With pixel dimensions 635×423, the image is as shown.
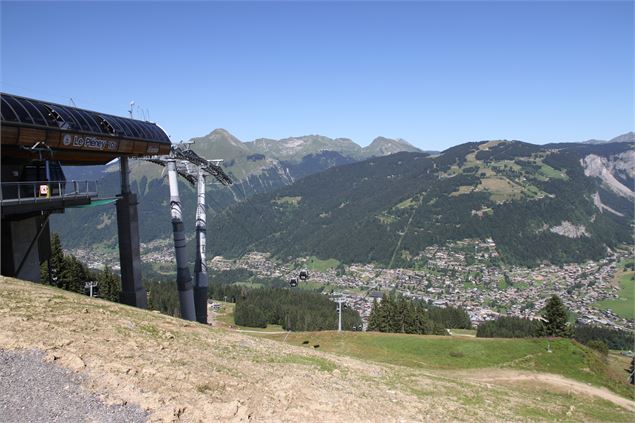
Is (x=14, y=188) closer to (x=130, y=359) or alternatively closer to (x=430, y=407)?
(x=130, y=359)

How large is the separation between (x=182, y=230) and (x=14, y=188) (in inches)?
752

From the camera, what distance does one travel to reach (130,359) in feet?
56.4

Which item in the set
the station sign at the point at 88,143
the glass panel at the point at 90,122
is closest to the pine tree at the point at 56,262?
the station sign at the point at 88,143

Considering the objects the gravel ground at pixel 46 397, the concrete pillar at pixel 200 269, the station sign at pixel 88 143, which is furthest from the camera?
the concrete pillar at pixel 200 269

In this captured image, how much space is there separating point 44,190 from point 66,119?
5.31 m

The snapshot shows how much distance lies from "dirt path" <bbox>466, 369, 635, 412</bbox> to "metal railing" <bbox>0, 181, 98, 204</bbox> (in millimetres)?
33417

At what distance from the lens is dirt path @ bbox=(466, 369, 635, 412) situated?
37.6 meters

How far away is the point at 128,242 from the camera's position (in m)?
39.4

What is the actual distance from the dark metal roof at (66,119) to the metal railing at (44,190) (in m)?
3.43

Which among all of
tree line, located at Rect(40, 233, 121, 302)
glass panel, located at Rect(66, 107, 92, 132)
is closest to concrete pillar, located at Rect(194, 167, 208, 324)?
glass panel, located at Rect(66, 107, 92, 132)

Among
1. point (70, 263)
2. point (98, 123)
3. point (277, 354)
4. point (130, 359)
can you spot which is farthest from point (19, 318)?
point (70, 263)

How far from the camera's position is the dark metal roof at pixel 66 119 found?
86.1ft

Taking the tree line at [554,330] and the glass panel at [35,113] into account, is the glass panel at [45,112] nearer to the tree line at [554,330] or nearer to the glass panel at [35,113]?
the glass panel at [35,113]

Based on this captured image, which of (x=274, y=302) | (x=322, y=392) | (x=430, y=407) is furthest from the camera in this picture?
(x=274, y=302)
